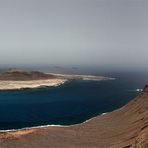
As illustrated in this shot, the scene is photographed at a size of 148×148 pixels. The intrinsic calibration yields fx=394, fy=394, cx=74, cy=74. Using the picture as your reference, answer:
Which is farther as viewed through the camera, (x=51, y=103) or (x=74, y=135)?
(x=51, y=103)

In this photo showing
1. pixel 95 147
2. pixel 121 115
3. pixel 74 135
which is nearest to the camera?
pixel 95 147

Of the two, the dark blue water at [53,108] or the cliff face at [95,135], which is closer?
the cliff face at [95,135]

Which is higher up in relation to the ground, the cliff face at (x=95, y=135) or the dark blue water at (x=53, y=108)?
the cliff face at (x=95, y=135)

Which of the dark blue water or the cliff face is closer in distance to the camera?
the cliff face

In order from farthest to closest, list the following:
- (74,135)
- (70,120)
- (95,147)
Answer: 1. (70,120)
2. (74,135)
3. (95,147)

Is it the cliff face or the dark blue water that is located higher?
the cliff face

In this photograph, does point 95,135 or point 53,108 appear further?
point 53,108

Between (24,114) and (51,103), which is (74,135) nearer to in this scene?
(24,114)

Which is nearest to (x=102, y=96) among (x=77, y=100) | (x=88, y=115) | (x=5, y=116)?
(x=77, y=100)
